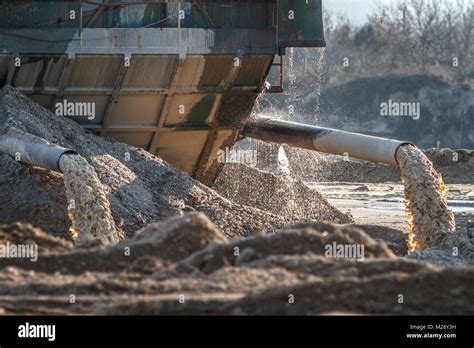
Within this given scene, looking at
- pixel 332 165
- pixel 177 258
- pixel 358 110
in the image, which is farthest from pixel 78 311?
pixel 358 110

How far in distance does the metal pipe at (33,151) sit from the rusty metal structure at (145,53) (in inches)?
90.7

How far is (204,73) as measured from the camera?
20.5m

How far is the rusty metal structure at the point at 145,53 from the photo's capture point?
1967 centimetres

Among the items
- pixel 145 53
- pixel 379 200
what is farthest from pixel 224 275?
pixel 379 200

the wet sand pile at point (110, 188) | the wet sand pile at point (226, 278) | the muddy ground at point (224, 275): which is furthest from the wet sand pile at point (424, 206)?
the wet sand pile at point (226, 278)

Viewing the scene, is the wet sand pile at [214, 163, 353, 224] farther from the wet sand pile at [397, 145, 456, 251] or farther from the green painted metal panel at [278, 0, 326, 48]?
the wet sand pile at [397, 145, 456, 251]

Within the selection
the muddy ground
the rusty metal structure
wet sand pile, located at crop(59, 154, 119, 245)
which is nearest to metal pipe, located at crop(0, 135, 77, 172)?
wet sand pile, located at crop(59, 154, 119, 245)

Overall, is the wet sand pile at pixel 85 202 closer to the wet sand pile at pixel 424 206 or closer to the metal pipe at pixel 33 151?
the metal pipe at pixel 33 151

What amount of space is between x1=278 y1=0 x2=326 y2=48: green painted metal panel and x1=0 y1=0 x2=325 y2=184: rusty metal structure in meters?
0.01

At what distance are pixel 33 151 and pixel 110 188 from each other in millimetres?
1210

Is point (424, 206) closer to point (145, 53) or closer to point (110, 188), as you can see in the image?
point (110, 188)
